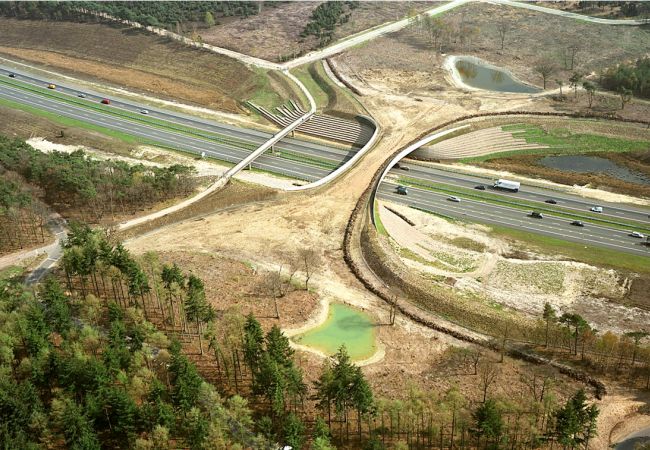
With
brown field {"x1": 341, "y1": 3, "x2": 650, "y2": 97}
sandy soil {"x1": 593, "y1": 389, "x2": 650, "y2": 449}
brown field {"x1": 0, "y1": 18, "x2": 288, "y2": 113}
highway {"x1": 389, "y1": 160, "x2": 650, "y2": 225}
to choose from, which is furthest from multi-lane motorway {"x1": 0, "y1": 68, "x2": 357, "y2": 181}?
sandy soil {"x1": 593, "y1": 389, "x2": 650, "y2": 449}

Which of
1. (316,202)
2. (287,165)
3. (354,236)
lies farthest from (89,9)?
(354,236)

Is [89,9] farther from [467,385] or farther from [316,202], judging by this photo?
[467,385]

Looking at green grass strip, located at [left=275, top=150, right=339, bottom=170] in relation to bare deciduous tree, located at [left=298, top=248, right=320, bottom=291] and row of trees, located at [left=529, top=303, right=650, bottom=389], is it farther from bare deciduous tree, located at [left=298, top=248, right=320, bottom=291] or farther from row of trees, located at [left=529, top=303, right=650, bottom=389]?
row of trees, located at [left=529, top=303, right=650, bottom=389]

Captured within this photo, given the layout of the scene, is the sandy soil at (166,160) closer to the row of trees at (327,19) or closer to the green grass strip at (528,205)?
the green grass strip at (528,205)

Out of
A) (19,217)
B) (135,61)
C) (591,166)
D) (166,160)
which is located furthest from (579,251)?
(135,61)

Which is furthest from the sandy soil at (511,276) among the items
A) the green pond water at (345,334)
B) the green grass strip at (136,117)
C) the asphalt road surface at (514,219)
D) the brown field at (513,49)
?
the brown field at (513,49)

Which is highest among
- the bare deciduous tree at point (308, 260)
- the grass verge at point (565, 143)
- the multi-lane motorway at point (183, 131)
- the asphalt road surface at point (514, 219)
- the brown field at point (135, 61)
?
the brown field at point (135, 61)
